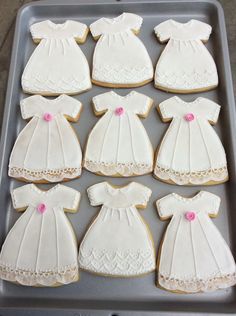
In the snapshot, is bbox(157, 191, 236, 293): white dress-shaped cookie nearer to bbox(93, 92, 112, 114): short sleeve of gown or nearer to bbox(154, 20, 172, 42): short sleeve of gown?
bbox(93, 92, 112, 114): short sleeve of gown

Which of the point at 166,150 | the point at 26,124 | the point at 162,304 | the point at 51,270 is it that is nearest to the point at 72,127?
the point at 26,124

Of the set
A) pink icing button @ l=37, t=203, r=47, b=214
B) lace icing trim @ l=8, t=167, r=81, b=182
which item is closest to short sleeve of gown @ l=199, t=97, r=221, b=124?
lace icing trim @ l=8, t=167, r=81, b=182

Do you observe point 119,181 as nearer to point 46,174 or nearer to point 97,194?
point 97,194

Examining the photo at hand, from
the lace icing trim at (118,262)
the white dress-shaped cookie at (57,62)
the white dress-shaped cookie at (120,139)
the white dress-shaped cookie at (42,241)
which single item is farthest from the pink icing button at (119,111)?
the lace icing trim at (118,262)

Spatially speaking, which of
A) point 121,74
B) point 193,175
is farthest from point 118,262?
point 121,74

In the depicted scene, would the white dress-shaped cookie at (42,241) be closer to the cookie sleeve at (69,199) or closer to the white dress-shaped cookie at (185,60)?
the cookie sleeve at (69,199)

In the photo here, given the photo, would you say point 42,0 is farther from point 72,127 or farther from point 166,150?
point 166,150

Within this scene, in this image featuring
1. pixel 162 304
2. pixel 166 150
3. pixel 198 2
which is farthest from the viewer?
pixel 198 2
